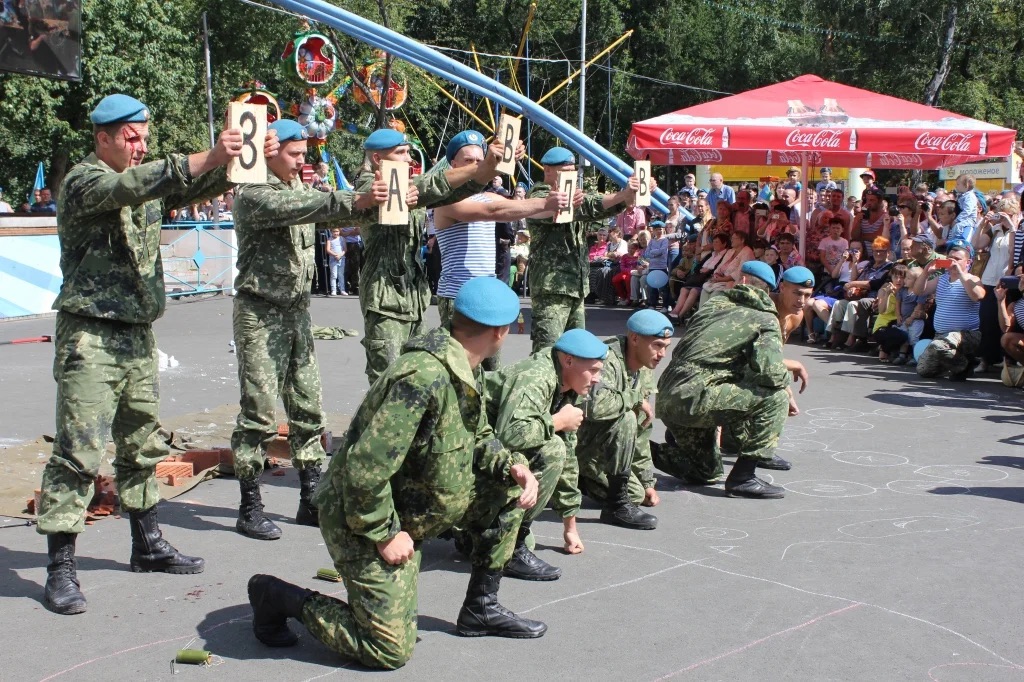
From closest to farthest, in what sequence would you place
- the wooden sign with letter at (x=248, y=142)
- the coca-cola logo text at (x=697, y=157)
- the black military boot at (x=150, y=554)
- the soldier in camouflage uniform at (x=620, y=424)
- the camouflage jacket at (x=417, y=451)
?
the camouflage jacket at (x=417, y=451) → the wooden sign with letter at (x=248, y=142) → the black military boot at (x=150, y=554) → the soldier in camouflage uniform at (x=620, y=424) → the coca-cola logo text at (x=697, y=157)

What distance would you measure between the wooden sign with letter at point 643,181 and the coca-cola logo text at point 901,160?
32.4 ft

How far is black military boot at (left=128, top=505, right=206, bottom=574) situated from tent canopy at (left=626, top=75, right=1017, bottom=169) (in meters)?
9.10

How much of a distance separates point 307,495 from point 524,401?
177 centimetres

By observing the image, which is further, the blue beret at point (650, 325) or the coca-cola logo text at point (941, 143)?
the coca-cola logo text at point (941, 143)

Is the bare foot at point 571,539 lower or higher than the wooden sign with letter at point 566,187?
lower

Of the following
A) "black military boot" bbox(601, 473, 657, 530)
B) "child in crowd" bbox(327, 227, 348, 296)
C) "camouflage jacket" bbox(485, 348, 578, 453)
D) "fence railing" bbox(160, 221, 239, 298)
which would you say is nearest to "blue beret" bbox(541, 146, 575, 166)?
"black military boot" bbox(601, 473, 657, 530)

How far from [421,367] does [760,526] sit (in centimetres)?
304

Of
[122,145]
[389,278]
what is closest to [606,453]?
[389,278]

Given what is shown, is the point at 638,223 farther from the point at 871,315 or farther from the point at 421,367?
the point at 421,367

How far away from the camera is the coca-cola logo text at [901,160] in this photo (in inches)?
639

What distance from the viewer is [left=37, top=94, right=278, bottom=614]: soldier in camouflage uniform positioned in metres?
4.84

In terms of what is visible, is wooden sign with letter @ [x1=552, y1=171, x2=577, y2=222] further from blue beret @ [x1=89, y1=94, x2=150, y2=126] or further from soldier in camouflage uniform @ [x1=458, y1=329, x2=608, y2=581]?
blue beret @ [x1=89, y1=94, x2=150, y2=126]

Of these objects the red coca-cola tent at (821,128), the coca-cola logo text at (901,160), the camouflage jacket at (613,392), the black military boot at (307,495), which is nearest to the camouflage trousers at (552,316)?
the camouflage jacket at (613,392)

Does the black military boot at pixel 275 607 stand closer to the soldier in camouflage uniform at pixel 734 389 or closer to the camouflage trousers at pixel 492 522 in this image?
the camouflage trousers at pixel 492 522
